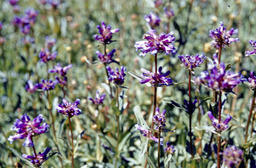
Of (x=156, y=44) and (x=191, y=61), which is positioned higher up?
(x=156, y=44)

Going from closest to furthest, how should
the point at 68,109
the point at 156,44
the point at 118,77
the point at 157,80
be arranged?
the point at 156,44, the point at 157,80, the point at 68,109, the point at 118,77

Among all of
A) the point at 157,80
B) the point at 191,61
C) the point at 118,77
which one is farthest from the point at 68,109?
the point at 191,61

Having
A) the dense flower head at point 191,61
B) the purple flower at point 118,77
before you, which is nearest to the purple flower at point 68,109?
the purple flower at point 118,77

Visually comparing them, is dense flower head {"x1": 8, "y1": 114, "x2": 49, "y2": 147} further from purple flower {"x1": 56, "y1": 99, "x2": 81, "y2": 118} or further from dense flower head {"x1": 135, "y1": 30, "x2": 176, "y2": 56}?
dense flower head {"x1": 135, "y1": 30, "x2": 176, "y2": 56}

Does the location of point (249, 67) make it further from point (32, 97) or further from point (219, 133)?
point (32, 97)

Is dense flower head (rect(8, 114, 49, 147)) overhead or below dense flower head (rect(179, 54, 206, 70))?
below

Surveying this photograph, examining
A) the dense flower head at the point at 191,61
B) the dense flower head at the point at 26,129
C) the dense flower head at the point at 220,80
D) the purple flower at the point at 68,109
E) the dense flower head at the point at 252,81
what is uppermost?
the dense flower head at the point at 191,61

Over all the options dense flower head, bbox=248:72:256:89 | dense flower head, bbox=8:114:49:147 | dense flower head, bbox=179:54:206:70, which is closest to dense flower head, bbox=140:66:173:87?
dense flower head, bbox=179:54:206:70

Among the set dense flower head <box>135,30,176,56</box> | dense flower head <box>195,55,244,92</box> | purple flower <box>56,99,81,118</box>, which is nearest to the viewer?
dense flower head <box>195,55,244,92</box>

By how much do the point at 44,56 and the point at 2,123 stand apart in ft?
3.00

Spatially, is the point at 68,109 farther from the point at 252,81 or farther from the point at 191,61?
the point at 252,81

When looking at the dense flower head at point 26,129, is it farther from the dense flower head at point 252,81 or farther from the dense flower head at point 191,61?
the dense flower head at point 252,81

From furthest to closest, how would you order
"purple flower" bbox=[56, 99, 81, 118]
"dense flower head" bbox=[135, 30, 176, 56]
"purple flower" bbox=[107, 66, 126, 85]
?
1. "purple flower" bbox=[107, 66, 126, 85]
2. "purple flower" bbox=[56, 99, 81, 118]
3. "dense flower head" bbox=[135, 30, 176, 56]

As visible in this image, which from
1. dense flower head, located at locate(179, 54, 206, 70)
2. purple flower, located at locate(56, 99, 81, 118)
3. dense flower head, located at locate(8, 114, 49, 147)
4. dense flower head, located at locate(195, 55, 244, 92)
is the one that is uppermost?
dense flower head, located at locate(179, 54, 206, 70)
